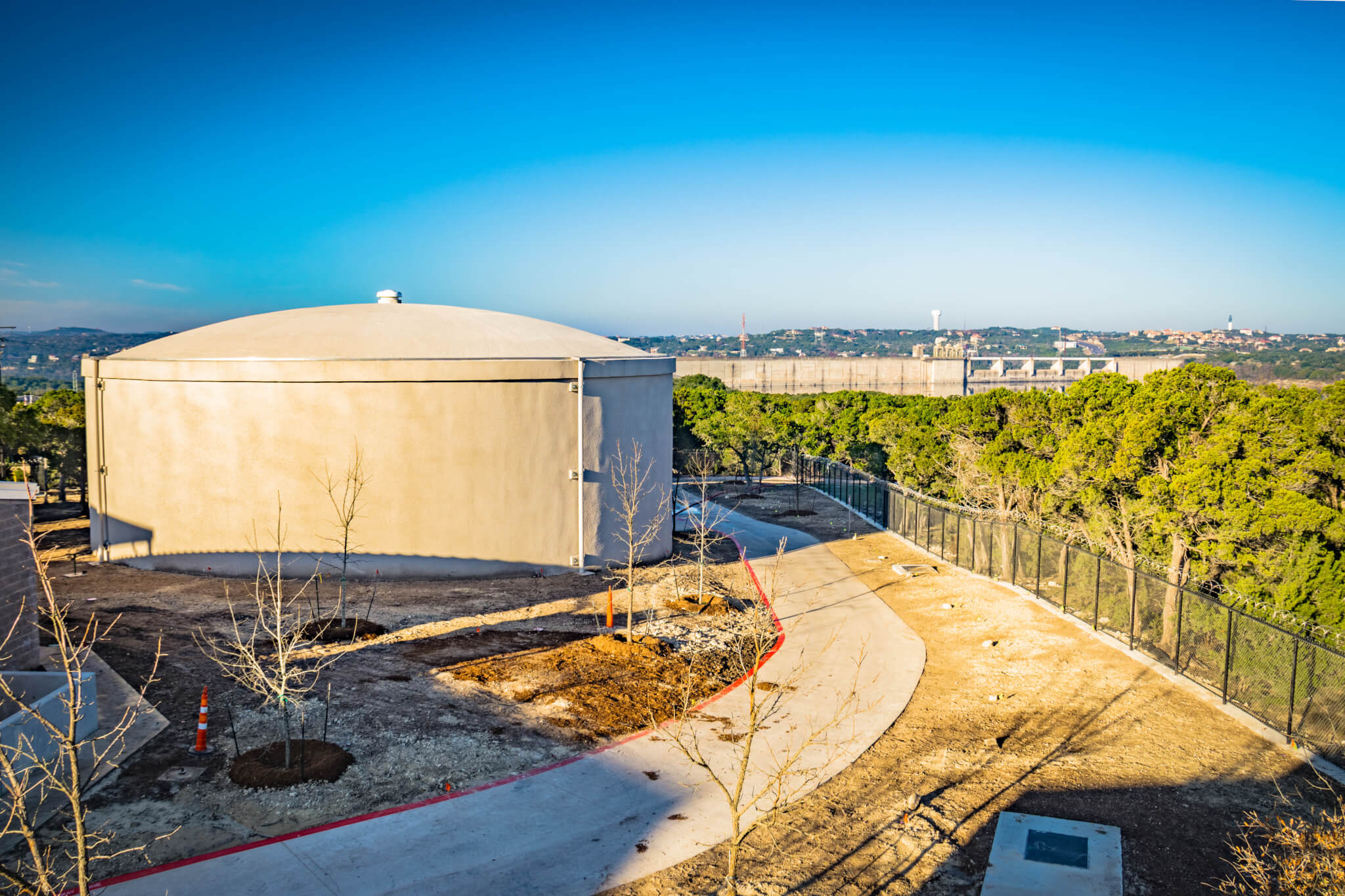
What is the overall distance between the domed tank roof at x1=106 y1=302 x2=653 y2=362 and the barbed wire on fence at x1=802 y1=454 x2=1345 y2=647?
43.1ft

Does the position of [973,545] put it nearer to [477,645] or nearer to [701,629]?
[701,629]

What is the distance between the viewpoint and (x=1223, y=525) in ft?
72.4

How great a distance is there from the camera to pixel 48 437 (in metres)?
38.1

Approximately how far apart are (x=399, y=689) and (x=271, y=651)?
383 cm

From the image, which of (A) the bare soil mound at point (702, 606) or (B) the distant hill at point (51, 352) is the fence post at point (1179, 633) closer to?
(A) the bare soil mound at point (702, 606)

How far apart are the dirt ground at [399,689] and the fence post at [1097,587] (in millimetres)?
8619

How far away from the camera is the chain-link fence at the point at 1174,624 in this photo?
1408 cm

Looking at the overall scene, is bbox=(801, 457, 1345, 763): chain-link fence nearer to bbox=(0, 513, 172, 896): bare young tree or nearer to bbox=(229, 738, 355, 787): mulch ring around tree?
bbox=(229, 738, 355, 787): mulch ring around tree

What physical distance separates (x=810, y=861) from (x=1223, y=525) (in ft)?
56.4

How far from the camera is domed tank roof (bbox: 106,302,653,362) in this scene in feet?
87.4

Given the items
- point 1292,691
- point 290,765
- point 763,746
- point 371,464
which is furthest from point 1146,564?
point 290,765

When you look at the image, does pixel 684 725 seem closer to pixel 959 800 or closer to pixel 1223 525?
pixel 959 800

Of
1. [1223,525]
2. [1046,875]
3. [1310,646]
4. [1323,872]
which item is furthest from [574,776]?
[1223,525]

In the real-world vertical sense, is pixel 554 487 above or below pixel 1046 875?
above
